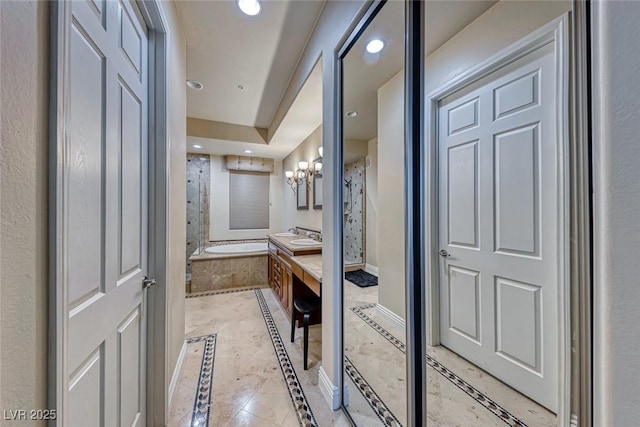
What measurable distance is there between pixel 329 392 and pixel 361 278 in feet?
2.47

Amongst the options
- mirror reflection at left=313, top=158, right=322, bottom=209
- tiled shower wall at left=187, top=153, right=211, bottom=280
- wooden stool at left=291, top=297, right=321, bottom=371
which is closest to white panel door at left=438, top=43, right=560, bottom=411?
wooden stool at left=291, top=297, right=321, bottom=371

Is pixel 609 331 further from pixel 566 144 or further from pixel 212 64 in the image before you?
pixel 212 64

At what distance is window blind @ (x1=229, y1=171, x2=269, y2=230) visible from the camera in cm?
532

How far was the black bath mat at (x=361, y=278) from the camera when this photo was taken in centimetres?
144

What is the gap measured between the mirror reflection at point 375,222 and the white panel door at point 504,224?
242 mm

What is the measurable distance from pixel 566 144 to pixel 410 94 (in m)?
0.53

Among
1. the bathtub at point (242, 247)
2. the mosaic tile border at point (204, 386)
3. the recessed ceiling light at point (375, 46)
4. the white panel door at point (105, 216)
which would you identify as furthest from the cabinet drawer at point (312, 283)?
the bathtub at point (242, 247)

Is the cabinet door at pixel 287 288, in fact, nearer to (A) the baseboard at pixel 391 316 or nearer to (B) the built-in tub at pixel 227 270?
(B) the built-in tub at pixel 227 270

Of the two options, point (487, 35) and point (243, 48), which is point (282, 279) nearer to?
point (243, 48)

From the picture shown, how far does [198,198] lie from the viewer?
4992mm

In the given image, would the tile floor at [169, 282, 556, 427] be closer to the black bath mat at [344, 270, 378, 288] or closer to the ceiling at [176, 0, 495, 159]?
the black bath mat at [344, 270, 378, 288]

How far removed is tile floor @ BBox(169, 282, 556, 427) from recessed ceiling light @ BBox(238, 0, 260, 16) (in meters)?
2.08

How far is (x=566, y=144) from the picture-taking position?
635mm

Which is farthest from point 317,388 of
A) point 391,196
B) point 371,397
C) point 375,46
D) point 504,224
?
point 375,46
